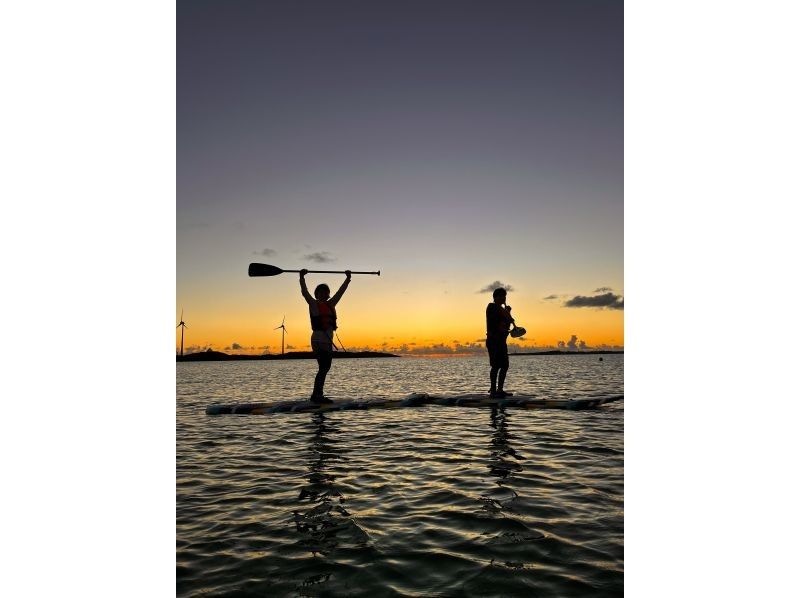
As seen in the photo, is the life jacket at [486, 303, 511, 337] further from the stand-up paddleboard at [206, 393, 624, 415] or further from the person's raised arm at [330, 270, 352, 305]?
the person's raised arm at [330, 270, 352, 305]

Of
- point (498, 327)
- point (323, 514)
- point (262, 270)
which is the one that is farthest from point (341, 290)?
point (323, 514)

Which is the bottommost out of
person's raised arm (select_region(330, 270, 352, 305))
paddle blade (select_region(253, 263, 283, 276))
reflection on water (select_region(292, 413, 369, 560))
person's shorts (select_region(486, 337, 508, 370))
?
reflection on water (select_region(292, 413, 369, 560))

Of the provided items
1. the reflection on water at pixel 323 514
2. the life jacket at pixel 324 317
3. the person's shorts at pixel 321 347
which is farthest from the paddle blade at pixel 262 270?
the reflection on water at pixel 323 514

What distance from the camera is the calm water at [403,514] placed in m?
4.04

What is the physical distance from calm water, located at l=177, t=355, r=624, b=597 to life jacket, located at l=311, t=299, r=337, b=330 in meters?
4.30

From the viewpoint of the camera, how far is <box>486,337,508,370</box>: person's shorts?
15062 millimetres

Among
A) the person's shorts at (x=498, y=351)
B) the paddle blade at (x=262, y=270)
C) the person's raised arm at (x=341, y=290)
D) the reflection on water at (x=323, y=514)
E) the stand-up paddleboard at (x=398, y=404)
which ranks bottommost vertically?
the stand-up paddleboard at (x=398, y=404)

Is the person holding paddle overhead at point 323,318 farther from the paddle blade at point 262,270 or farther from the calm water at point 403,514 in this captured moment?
the calm water at point 403,514

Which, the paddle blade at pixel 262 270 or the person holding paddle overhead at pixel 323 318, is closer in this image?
the person holding paddle overhead at pixel 323 318

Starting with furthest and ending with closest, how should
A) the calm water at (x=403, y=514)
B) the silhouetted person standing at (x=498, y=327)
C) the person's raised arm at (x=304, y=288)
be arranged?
the silhouetted person standing at (x=498, y=327) < the person's raised arm at (x=304, y=288) < the calm water at (x=403, y=514)

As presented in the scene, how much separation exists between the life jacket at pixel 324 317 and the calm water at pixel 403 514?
169 inches

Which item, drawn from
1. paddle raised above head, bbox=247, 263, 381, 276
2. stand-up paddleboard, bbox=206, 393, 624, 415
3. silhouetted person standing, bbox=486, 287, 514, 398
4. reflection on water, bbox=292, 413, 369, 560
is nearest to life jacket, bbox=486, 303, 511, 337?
silhouetted person standing, bbox=486, 287, 514, 398

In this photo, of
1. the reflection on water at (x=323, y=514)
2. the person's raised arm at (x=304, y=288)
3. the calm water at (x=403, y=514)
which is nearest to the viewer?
the calm water at (x=403, y=514)
